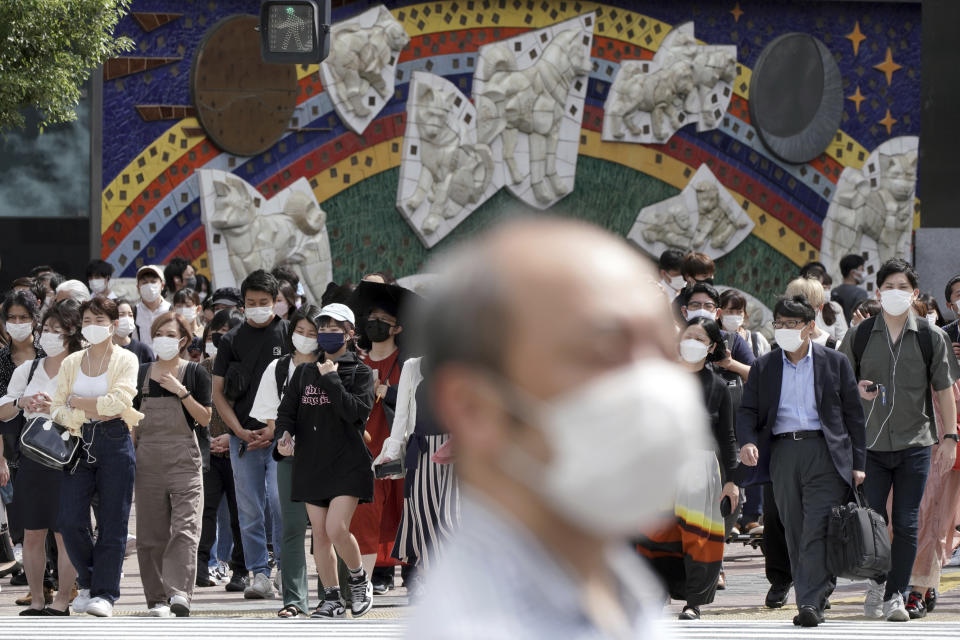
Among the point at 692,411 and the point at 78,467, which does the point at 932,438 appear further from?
the point at 692,411

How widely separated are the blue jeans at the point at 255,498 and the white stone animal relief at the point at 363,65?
10.7m

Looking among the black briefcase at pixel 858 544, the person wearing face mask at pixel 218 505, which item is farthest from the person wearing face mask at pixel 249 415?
the black briefcase at pixel 858 544

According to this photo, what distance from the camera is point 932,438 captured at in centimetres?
902

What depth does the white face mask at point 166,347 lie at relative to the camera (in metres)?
8.68

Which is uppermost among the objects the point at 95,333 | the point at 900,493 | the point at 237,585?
the point at 95,333

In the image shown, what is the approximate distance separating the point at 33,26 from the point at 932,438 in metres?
10.4

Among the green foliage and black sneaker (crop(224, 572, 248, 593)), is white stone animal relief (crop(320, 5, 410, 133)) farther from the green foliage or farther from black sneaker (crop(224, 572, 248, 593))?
black sneaker (crop(224, 572, 248, 593))

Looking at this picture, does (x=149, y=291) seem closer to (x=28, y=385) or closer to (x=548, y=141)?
(x=28, y=385)

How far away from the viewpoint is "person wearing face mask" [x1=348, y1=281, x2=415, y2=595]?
30.5 ft

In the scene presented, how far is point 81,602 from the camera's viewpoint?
334 inches

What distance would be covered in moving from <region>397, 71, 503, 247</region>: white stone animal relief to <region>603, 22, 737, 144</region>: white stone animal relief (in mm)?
2068

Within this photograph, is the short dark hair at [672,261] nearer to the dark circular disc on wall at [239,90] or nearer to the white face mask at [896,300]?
the white face mask at [896,300]

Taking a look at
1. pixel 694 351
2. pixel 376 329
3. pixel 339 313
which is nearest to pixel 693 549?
pixel 694 351

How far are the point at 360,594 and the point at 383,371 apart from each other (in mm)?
1460
